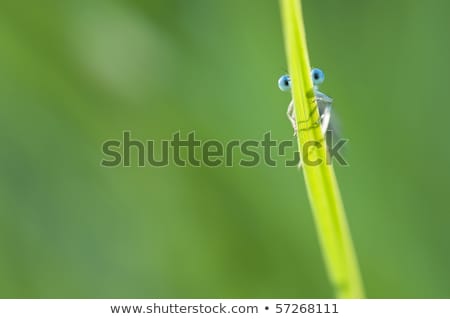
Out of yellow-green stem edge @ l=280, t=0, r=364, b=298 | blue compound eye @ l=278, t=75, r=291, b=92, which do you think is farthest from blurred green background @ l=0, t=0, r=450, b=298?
yellow-green stem edge @ l=280, t=0, r=364, b=298

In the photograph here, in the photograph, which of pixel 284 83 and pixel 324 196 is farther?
pixel 284 83

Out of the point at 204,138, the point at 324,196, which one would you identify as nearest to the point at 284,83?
the point at 204,138

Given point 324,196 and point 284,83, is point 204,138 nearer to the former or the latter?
point 284,83

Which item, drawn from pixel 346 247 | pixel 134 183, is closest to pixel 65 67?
pixel 134 183

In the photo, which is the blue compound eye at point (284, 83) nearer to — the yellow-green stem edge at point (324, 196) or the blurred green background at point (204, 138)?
the blurred green background at point (204, 138)

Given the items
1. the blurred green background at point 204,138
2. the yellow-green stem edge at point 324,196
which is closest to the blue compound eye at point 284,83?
the blurred green background at point 204,138

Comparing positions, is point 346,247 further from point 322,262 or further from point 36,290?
point 36,290

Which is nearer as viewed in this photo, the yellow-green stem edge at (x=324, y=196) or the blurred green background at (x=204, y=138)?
the yellow-green stem edge at (x=324, y=196)

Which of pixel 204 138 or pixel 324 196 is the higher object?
pixel 204 138

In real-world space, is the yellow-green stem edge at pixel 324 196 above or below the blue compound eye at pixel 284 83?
below
